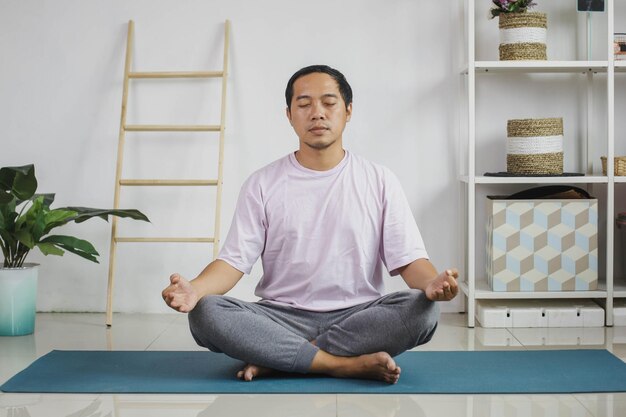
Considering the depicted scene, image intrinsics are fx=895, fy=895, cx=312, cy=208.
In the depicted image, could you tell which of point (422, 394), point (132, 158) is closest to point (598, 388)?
point (422, 394)

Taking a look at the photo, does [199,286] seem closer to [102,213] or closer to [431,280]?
[431,280]

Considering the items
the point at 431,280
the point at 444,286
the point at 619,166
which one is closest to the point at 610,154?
the point at 619,166

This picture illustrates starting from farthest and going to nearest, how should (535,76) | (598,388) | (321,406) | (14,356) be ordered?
(535,76) → (14,356) → (598,388) → (321,406)

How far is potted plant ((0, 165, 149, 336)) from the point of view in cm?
379

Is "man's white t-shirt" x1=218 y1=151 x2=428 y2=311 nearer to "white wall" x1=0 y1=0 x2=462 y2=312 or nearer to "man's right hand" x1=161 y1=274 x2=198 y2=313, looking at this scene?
"man's right hand" x1=161 y1=274 x2=198 y2=313

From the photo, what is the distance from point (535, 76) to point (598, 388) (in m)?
1.97

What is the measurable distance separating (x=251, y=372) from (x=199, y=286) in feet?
1.05

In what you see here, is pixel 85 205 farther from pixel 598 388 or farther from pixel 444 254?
pixel 598 388

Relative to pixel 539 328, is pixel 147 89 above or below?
above

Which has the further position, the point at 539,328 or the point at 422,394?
the point at 539,328

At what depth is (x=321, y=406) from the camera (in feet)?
8.39

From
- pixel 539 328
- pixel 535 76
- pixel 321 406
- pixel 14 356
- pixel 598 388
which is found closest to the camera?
pixel 321 406

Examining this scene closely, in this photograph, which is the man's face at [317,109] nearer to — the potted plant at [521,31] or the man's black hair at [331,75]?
the man's black hair at [331,75]

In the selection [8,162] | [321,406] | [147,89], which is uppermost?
[147,89]
